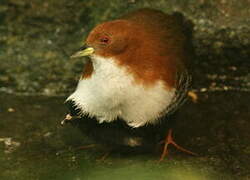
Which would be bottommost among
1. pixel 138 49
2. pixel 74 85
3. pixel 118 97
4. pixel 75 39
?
pixel 74 85

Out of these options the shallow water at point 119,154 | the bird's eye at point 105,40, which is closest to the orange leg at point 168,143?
the shallow water at point 119,154

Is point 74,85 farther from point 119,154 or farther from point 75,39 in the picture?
point 119,154

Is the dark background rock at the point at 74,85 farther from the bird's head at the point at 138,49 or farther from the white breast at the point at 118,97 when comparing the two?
the bird's head at the point at 138,49

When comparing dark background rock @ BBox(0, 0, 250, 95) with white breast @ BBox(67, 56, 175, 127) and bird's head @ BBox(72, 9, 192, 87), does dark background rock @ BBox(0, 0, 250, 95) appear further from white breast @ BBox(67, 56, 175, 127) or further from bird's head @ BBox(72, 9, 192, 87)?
white breast @ BBox(67, 56, 175, 127)

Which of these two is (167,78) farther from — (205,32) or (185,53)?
(205,32)

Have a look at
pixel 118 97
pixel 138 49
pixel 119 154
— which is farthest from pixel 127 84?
pixel 119 154

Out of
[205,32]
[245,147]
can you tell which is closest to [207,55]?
[205,32]
